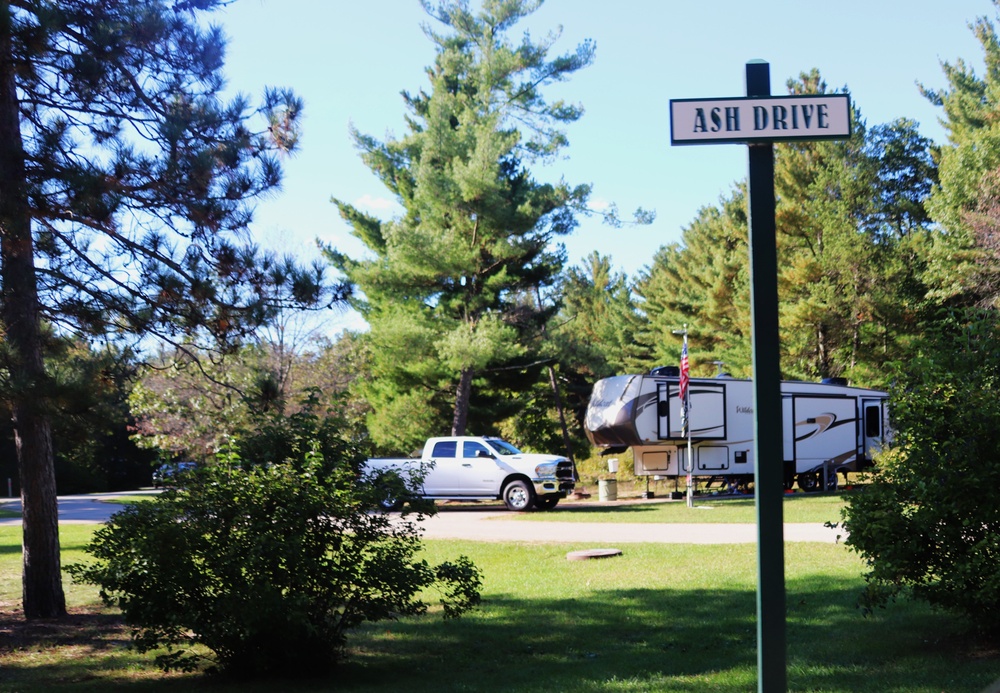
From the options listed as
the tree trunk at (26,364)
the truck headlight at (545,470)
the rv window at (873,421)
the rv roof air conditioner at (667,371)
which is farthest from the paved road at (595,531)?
the rv window at (873,421)

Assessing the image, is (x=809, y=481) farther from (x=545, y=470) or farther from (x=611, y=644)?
(x=611, y=644)

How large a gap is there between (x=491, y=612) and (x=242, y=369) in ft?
49.9

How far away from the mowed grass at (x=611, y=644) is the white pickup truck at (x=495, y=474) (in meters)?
11.3

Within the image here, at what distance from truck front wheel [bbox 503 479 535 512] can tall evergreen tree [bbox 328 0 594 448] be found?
20.2 ft

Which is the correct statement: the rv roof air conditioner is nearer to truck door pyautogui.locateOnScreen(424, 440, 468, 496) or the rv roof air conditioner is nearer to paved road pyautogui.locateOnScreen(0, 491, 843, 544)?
truck door pyautogui.locateOnScreen(424, 440, 468, 496)

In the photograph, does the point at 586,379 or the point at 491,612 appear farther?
the point at 586,379

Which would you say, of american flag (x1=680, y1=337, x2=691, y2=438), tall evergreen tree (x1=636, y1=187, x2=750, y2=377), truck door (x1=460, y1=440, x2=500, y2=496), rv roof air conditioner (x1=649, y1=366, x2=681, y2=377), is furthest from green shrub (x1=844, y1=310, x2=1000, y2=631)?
tall evergreen tree (x1=636, y1=187, x2=750, y2=377)

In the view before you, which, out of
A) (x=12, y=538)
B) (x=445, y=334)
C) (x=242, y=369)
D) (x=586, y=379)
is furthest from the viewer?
(x=586, y=379)

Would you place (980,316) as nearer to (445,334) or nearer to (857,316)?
(445,334)

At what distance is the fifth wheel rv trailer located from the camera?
2623 cm

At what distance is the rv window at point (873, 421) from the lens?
30.2 metres

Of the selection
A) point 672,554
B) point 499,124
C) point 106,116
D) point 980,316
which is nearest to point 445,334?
point 499,124

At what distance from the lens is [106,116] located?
1030 cm

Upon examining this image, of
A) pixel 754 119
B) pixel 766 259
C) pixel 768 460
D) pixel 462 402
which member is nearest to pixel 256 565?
pixel 768 460
